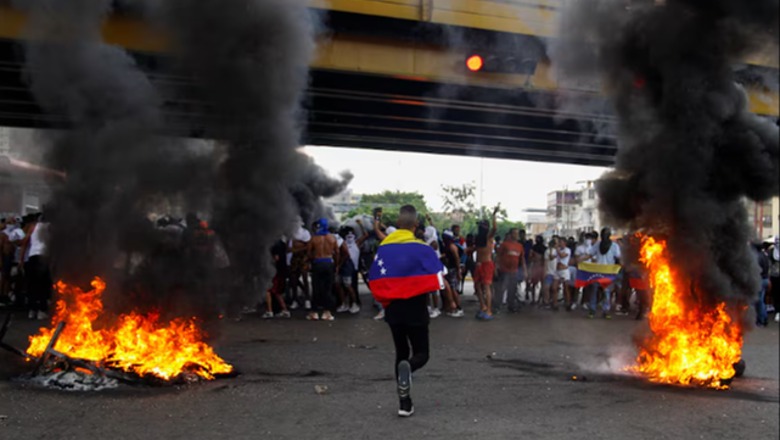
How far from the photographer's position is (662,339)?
5695 mm

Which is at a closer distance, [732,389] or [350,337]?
[732,389]

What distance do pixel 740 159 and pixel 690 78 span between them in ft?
2.90

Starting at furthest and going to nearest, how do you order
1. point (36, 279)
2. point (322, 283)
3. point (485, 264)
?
point (485, 264)
point (322, 283)
point (36, 279)

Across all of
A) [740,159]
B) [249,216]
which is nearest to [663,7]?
[740,159]

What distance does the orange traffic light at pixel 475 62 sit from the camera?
855cm

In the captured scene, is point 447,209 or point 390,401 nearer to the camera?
point 390,401

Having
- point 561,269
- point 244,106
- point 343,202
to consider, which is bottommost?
point 561,269

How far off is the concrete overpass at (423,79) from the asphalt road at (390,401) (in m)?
2.41

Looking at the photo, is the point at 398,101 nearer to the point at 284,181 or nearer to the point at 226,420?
the point at 284,181

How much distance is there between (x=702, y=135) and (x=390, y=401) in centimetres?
369

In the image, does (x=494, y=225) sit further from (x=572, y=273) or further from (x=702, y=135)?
(x=702, y=135)

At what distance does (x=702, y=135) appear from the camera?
5.63 m

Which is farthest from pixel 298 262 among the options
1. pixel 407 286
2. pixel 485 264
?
pixel 407 286

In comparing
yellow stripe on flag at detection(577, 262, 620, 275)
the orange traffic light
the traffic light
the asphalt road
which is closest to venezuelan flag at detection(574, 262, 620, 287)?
yellow stripe on flag at detection(577, 262, 620, 275)
